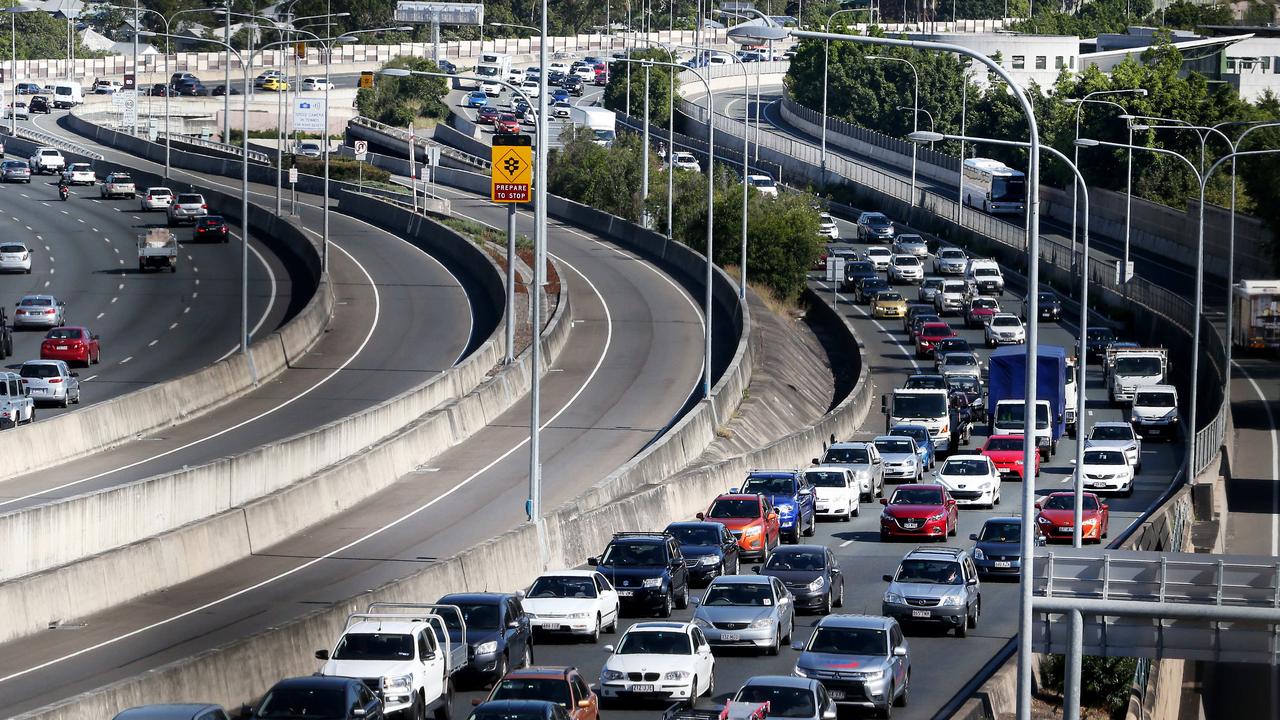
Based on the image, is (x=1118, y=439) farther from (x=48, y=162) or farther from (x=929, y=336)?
(x=48, y=162)

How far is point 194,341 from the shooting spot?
6850 centimetres

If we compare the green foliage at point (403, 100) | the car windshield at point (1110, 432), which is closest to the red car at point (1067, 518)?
the car windshield at point (1110, 432)

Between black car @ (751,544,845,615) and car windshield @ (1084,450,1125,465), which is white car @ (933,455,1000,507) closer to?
car windshield @ (1084,450,1125,465)

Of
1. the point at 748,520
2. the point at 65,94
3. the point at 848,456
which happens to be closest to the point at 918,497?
the point at 748,520

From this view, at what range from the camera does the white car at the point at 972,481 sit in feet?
156

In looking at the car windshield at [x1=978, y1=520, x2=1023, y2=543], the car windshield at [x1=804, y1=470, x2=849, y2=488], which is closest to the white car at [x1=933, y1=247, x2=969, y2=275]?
the car windshield at [x1=804, y1=470, x2=849, y2=488]

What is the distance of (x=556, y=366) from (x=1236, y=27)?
3772 inches

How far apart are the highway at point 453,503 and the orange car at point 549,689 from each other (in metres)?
6.99

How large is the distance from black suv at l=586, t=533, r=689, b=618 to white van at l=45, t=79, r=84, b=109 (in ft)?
442

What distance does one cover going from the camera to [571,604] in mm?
30594

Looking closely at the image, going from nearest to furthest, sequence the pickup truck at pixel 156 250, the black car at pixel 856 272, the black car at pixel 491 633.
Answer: the black car at pixel 491 633
the pickup truck at pixel 156 250
the black car at pixel 856 272

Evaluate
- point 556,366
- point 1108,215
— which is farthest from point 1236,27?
point 556,366

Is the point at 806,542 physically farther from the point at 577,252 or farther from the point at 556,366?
the point at 577,252

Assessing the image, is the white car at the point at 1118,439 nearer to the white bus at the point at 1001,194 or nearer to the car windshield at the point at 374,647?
the car windshield at the point at 374,647
